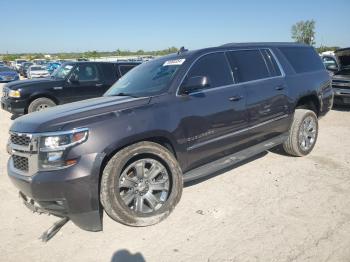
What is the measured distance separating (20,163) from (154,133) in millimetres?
1385

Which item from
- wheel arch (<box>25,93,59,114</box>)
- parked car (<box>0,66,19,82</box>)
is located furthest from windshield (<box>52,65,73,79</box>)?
parked car (<box>0,66,19,82</box>)

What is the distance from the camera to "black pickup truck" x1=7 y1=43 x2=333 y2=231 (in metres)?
3.19

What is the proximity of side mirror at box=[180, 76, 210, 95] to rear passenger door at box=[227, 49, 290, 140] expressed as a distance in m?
0.85

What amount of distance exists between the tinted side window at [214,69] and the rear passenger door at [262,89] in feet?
0.46

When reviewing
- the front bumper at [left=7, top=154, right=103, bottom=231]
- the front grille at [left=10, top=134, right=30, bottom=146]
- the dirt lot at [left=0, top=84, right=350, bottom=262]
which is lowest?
the dirt lot at [left=0, top=84, right=350, bottom=262]

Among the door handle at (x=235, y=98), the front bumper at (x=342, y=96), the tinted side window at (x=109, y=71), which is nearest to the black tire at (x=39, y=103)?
the tinted side window at (x=109, y=71)

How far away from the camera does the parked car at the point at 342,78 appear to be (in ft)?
32.9

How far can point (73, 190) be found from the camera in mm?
3133

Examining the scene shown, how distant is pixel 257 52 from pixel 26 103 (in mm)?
6628

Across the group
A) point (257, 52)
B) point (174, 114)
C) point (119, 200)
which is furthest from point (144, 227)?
point (257, 52)

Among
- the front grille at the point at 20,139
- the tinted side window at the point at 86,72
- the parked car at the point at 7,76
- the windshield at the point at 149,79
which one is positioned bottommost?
the parked car at the point at 7,76

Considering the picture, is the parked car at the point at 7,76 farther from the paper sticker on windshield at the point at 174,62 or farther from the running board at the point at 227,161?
the running board at the point at 227,161

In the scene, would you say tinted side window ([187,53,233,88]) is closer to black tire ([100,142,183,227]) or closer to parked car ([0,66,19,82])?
black tire ([100,142,183,227])

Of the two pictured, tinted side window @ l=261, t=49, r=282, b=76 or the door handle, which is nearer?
the door handle
